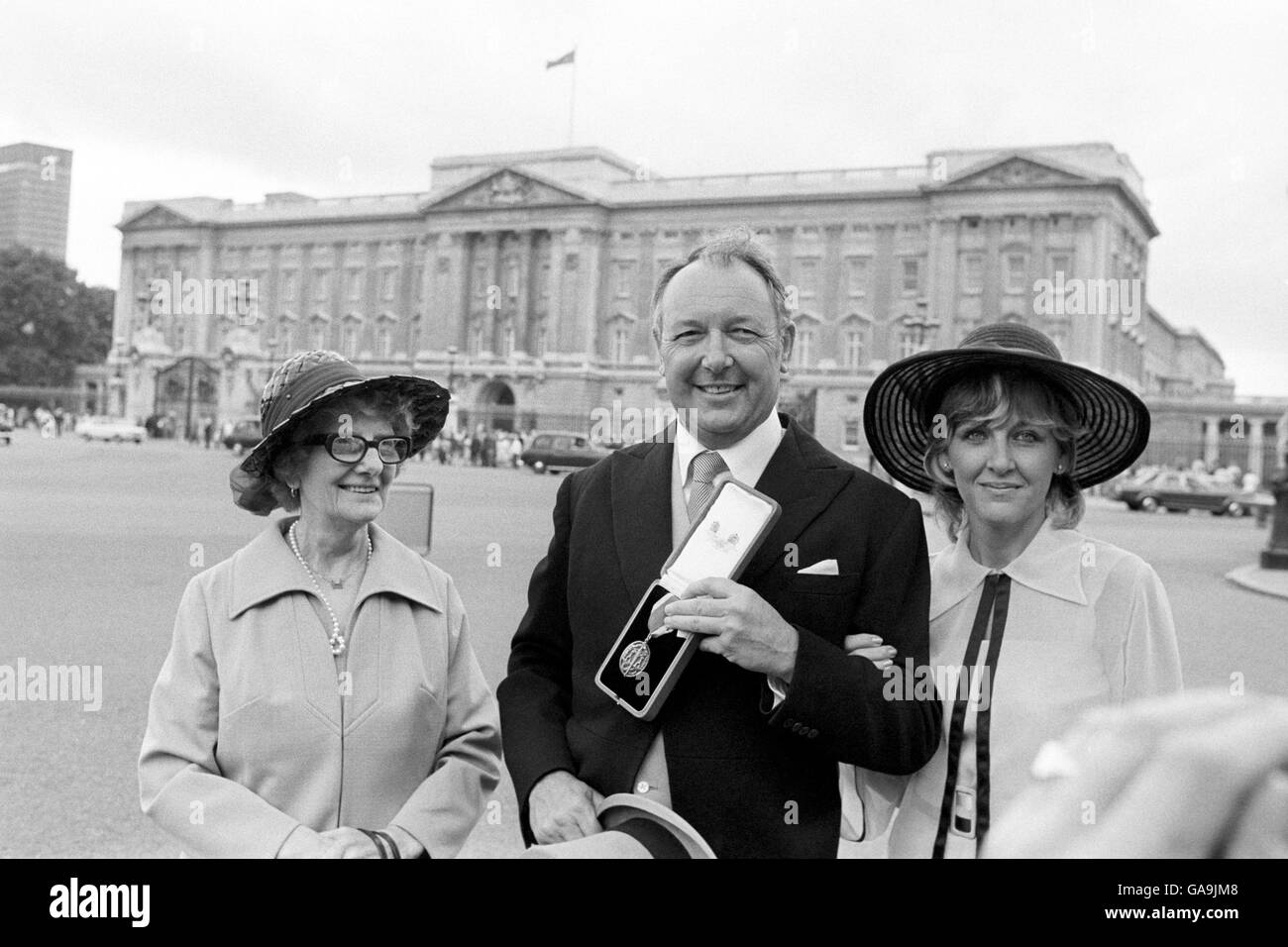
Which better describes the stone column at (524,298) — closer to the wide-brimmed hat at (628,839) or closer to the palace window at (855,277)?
the palace window at (855,277)

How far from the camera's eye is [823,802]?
7.70 ft

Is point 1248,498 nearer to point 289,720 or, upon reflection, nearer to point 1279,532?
point 1279,532

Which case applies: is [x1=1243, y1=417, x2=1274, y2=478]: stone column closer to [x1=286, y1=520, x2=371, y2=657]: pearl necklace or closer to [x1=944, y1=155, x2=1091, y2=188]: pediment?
[x1=944, y1=155, x2=1091, y2=188]: pediment

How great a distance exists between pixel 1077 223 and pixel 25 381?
2202 inches

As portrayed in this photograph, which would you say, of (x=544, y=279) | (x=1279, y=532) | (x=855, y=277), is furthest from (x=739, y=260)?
(x=544, y=279)

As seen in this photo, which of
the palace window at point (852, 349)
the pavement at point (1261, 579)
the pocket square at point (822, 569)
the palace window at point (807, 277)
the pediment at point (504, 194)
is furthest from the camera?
the pediment at point (504, 194)

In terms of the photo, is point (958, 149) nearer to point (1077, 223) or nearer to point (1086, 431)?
point (1077, 223)

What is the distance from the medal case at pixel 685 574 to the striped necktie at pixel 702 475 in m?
0.26

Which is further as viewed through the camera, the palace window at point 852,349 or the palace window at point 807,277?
the palace window at point 807,277

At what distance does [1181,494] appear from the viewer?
3359 centimetres

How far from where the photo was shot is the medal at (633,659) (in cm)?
214

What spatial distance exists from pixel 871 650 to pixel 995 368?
0.69 meters

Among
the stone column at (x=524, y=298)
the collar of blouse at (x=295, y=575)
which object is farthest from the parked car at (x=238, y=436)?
the collar of blouse at (x=295, y=575)

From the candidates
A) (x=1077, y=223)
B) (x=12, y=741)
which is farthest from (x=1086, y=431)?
(x=1077, y=223)
